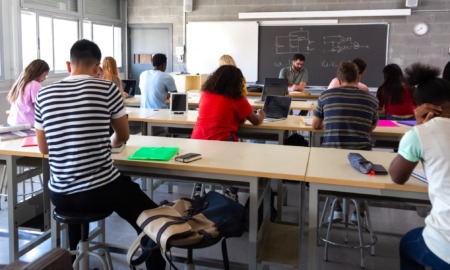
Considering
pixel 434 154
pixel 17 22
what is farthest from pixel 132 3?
pixel 434 154

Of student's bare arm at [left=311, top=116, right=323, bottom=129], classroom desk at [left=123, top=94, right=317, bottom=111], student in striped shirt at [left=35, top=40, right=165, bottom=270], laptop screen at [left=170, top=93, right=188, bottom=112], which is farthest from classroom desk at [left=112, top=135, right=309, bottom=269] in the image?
classroom desk at [left=123, top=94, right=317, bottom=111]

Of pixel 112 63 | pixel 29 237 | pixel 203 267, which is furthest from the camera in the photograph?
pixel 112 63

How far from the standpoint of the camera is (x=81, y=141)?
6.51 ft

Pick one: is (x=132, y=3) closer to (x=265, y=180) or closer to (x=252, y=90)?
(x=252, y=90)

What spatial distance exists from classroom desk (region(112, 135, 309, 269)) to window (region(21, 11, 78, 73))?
4.44 metres

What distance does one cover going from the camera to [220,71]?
10.6ft

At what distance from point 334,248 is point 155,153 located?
147cm

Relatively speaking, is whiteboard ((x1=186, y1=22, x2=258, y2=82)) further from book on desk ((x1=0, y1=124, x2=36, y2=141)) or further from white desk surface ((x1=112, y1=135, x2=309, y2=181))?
white desk surface ((x1=112, y1=135, x2=309, y2=181))

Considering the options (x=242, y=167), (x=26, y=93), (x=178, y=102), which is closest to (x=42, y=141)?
(x=242, y=167)

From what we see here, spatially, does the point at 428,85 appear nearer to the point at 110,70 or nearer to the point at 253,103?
the point at 253,103

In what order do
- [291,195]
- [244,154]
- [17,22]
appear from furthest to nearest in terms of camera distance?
[17,22] < [291,195] < [244,154]

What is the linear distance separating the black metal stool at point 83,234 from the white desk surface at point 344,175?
1.01m

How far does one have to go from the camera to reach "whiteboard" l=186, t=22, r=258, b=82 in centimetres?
792

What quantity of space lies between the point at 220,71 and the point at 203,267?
1383 mm
